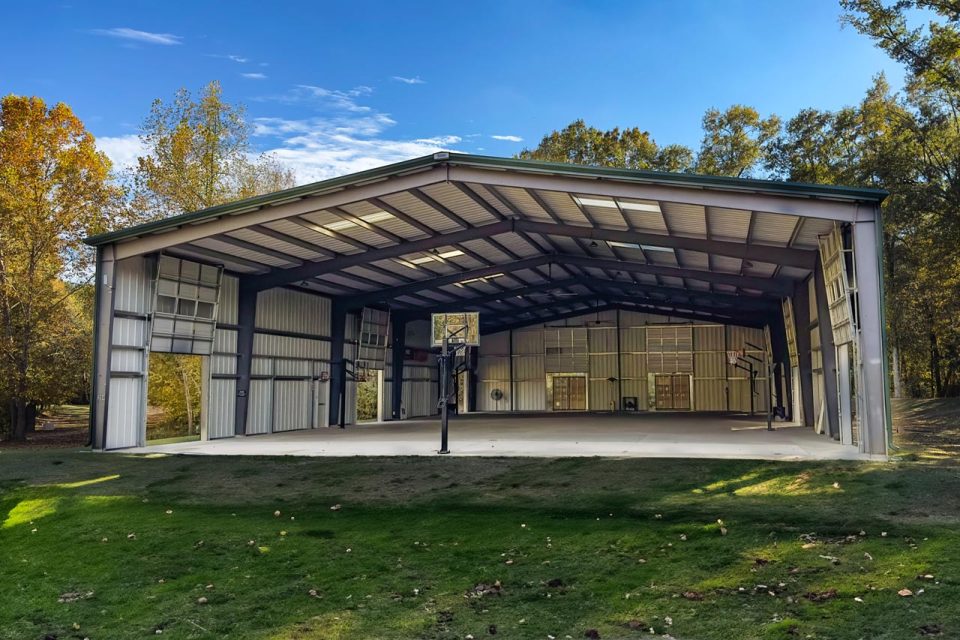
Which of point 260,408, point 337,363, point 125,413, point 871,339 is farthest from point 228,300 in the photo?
point 871,339

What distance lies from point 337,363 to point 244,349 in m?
5.56

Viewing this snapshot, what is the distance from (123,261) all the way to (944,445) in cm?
2105

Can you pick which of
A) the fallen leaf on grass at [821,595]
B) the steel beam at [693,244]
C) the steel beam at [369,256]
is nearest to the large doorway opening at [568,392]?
the steel beam at [369,256]

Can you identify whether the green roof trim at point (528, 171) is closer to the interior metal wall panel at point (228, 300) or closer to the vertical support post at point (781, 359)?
the interior metal wall panel at point (228, 300)

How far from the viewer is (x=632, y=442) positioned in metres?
18.1

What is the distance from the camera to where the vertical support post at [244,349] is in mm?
23594

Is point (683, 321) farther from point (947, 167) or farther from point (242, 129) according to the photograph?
point (242, 129)

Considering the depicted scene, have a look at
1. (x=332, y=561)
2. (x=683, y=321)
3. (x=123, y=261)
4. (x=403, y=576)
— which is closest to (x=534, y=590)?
(x=403, y=576)

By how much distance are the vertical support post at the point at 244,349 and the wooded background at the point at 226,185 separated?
21.2 feet

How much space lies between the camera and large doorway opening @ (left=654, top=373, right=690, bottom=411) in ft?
134

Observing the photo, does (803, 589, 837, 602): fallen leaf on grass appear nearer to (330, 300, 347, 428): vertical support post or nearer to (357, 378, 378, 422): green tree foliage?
(330, 300, 347, 428): vertical support post

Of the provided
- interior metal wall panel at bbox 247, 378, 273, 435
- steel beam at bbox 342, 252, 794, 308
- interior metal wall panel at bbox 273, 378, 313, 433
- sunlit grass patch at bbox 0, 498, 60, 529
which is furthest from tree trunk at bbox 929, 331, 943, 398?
sunlit grass patch at bbox 0, 498, 60, 529

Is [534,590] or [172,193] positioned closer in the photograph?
[534,590]

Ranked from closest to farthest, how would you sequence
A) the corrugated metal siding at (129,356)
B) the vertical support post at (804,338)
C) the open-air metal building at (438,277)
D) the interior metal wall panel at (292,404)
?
1. the open-air metal building at (438,277)
2. the corrugated metal siding at (129,356)
3. the vertical support post at (804,338)
4. the interior metal wall panel at (292,404)
